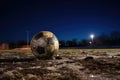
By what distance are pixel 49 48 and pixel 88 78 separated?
9193mm

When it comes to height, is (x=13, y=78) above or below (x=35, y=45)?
below

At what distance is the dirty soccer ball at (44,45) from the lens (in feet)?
65.0

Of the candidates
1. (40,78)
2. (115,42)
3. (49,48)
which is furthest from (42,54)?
(115,42)

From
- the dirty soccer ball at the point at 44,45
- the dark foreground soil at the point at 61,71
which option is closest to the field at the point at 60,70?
the dark foreground soil at the point at 61,71

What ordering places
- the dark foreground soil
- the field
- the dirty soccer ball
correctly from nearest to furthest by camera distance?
the dark foreground soil, the field, the dirty soccer ball

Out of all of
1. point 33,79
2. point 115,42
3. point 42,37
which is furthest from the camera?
point 115,42

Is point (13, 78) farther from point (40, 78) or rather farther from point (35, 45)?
point (35, 45)

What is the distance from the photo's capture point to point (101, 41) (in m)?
105

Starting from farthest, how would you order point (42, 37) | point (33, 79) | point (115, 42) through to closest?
point (115, 42), point (42, 37), point (33, 79)

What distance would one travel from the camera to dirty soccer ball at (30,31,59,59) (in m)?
19.8

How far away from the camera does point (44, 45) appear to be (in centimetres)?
1973

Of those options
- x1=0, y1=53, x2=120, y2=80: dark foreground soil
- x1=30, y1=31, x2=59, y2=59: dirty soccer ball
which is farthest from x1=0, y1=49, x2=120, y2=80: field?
x1=30, y1=31, x2=59, y2=59: dirty soccer ball

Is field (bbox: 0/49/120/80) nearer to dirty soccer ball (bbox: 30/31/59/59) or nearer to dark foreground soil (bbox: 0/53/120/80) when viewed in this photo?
dark foreground soil (bbox: 0/53/120/80)

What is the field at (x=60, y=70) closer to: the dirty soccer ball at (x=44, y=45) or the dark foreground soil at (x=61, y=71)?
the dark foreground soil at (x=61, y=71)
